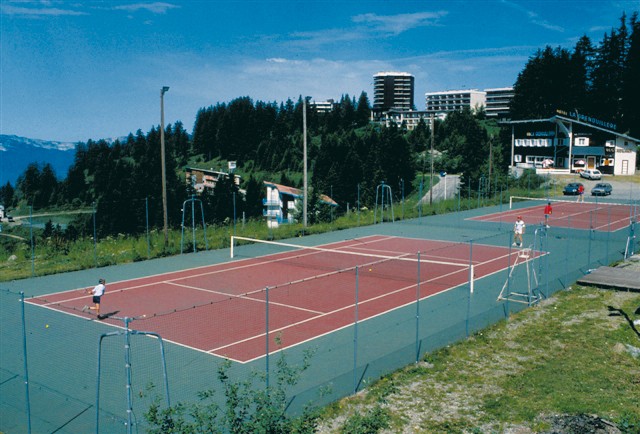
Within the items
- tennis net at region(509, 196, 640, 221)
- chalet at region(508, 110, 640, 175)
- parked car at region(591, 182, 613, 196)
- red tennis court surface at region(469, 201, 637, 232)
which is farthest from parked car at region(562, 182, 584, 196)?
chalet at region(508, 110, 640, 175)

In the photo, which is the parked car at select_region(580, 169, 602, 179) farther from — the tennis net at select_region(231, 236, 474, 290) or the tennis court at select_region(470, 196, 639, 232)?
the tennis net at select_region(231, 236, 474, 290)

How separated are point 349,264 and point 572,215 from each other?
2714cm

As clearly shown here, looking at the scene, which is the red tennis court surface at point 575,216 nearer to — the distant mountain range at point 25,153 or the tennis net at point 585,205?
the tennis net at point 585,205

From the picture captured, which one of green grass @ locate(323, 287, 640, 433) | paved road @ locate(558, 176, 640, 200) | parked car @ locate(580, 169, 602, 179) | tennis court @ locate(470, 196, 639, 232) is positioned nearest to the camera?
green grass @ locate(323, 287, 640, 433)

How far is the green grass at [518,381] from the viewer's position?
12359 mm

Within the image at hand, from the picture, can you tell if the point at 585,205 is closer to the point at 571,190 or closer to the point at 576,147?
the point at 571,190

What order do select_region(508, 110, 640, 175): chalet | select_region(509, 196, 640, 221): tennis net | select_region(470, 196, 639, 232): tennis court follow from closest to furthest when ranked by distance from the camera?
1. select_region(470, 196, 639, 232): tennis court
2. select_region(509, 196, 640, 221): tennis net
3. select_region(508, 110, 640, 175): chalet

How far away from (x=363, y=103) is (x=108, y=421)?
166393 millimetres

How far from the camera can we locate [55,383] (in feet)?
46.5

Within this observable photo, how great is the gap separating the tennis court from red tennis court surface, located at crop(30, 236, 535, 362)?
13.8 meters

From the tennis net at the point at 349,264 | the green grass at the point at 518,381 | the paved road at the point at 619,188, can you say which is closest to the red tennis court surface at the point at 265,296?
the tennis net at the point at 349,264

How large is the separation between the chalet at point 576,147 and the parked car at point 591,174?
168 inches

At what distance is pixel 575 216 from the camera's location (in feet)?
159

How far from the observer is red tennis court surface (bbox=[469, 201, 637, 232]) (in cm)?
4381
